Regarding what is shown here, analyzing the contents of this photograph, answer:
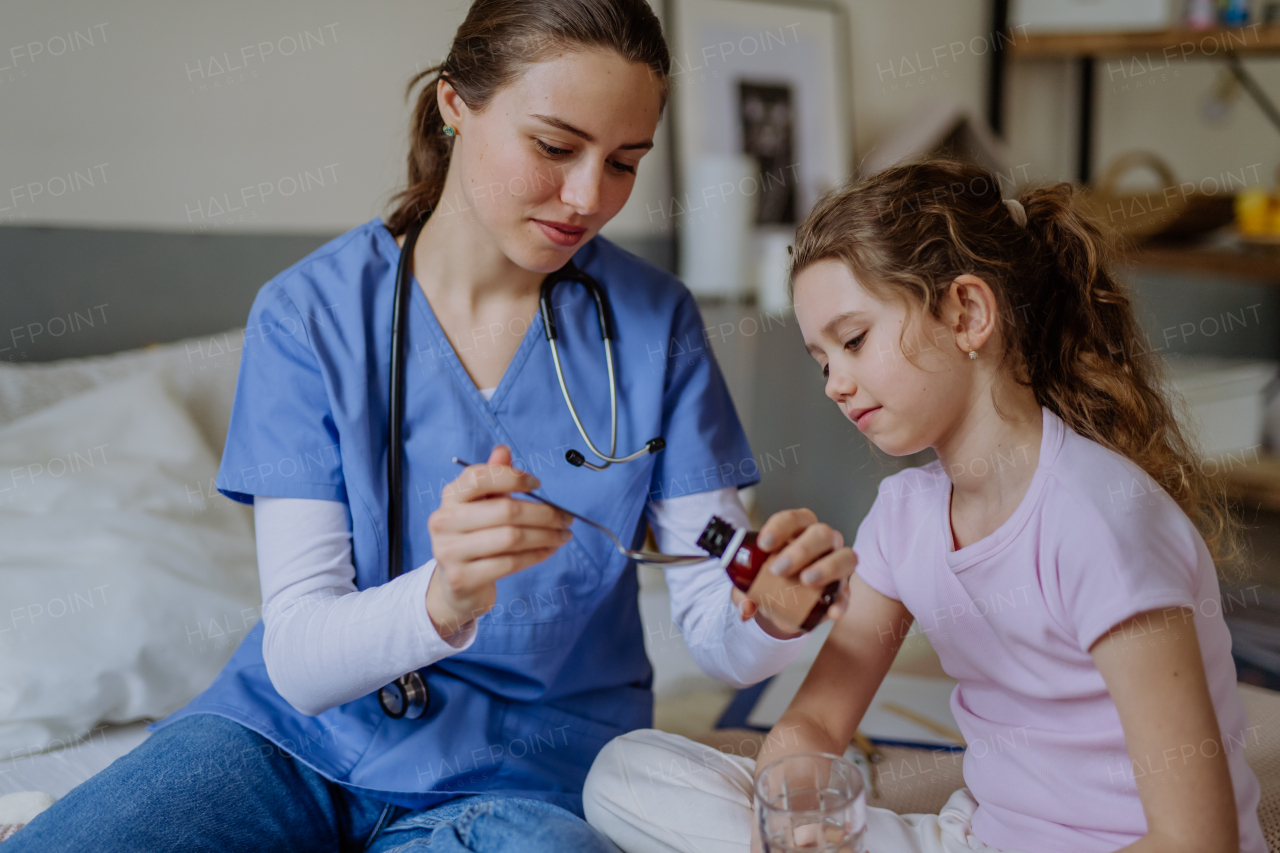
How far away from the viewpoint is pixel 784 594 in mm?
838

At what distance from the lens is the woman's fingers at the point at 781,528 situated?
823 millimetres

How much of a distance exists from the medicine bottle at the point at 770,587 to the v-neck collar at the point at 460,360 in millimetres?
382

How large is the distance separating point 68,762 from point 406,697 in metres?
0.50

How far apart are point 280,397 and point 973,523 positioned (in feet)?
2.33

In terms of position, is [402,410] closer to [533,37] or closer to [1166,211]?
[533,37]

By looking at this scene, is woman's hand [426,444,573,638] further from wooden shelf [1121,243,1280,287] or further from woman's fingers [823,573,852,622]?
wooden shelf [1121,243,1280,287]

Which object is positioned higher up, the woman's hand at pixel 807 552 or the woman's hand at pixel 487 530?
the woman's hand at pixel 487 530

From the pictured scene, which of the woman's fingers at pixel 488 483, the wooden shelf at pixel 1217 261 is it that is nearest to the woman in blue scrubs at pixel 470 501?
the woman's fingers at pixel 488 483

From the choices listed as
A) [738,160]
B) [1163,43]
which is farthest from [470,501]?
[1163,43]

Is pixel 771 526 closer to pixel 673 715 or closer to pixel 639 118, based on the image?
pixel 639 118

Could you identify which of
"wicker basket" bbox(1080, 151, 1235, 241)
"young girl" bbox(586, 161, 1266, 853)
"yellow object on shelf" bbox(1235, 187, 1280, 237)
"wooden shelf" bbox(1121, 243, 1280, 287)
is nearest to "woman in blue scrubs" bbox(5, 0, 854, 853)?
"young girl" bbox(586, 161, 1266, 853)

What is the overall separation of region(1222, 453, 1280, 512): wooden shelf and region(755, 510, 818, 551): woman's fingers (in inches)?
84.4

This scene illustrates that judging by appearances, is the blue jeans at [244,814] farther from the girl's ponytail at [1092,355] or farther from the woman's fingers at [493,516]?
the girl's ponytail at [1092,355]

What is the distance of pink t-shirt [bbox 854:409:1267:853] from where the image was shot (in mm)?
829
